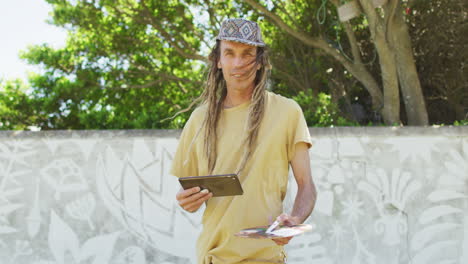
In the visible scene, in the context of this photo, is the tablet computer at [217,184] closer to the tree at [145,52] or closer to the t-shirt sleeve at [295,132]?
the t-shirt sleeve at [295,132]

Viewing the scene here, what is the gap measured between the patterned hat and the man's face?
35 mm

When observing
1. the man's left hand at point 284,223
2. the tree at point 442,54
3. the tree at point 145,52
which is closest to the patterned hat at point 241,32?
the man's left hand at point 284,223

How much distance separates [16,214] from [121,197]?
1123 millimetres

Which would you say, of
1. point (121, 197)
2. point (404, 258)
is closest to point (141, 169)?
point (121, 197)

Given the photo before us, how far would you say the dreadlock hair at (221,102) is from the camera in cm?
223

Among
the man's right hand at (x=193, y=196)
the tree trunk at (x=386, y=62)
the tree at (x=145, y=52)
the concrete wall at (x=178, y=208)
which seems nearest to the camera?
the man's right hand at (x=193, y=196)

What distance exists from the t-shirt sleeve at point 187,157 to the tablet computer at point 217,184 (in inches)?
13.0

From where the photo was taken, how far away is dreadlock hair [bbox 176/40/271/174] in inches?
87.8

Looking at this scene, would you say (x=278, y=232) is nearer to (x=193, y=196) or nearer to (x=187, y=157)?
(x=193, y=196)

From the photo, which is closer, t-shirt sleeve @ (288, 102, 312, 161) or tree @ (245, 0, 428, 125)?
t-shirt sleeve @ (288, 102, 312, 161)

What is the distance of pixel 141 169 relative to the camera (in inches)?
221

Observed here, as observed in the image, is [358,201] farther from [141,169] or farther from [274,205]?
[274,205]

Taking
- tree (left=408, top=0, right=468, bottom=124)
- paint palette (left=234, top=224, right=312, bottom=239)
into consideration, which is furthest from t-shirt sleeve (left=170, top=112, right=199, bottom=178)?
tree (left=408, top=0, right=468, bottom=124)

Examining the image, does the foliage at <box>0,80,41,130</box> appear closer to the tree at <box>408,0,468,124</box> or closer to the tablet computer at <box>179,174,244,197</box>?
the tree at <box>408,0,468,124</box>
